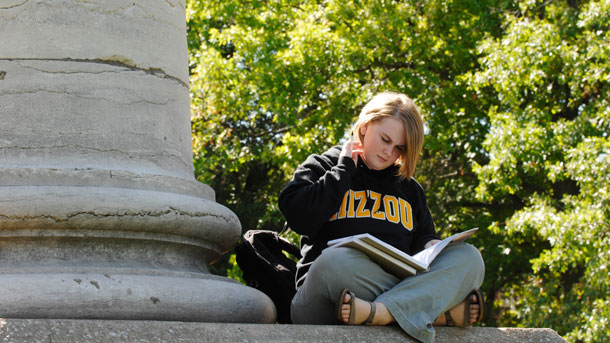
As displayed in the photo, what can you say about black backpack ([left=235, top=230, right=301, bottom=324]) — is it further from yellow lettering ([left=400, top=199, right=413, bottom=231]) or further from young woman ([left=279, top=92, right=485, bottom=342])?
yellow lettering ([left=400, top=199, right=413, bottom=231])

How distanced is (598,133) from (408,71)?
3.10 metres

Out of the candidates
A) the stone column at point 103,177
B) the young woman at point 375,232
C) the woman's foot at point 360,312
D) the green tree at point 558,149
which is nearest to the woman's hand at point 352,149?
the young woman at point 375,232

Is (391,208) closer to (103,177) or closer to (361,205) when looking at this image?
(361,205)

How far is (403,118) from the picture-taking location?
139 inches

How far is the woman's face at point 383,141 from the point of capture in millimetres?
3527

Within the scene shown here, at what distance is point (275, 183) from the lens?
15.9m

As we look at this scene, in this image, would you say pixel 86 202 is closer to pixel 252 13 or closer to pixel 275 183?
pixel 252 13

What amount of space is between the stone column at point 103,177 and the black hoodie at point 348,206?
1.00 feet

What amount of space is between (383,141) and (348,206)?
33cm

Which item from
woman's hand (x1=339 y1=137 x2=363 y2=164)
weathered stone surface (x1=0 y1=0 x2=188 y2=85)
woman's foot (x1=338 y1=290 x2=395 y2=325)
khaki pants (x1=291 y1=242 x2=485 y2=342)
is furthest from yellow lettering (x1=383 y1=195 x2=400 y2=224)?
weathered stone surface (x1=0 y1=0 x2=188 y2=85)

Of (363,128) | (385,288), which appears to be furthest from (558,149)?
(385,288)

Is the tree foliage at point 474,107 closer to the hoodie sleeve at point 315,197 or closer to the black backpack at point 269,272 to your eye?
the black backpack at point 269,272

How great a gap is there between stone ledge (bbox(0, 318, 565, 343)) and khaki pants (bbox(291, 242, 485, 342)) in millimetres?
96

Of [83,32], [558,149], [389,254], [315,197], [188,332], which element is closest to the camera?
[188,332]
